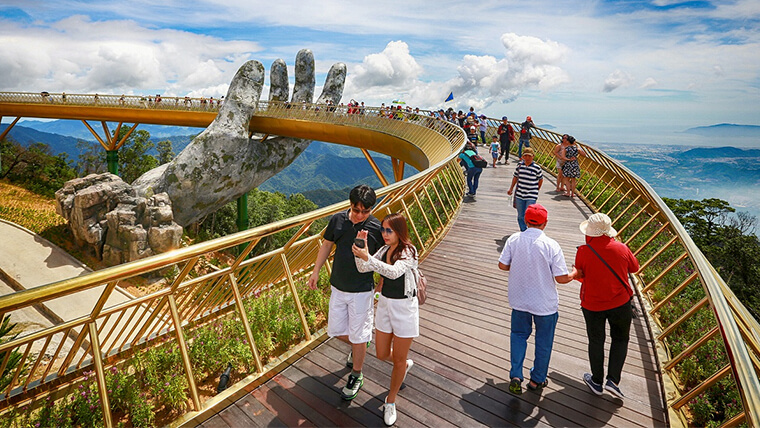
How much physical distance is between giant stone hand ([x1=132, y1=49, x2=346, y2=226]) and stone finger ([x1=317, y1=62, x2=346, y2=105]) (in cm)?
483

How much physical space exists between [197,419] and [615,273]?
3.59 meters

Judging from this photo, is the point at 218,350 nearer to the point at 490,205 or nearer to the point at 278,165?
the point at 490,205

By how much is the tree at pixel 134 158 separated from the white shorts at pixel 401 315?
41243 millimetres

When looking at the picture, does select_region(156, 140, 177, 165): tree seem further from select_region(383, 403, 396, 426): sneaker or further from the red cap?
the red cap

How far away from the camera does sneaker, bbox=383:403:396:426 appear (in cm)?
312

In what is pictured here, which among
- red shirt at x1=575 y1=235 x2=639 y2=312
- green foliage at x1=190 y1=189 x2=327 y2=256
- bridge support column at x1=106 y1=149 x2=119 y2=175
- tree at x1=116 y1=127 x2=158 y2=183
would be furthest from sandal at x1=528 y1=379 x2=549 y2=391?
tree at x1=116 y1=127 x2=158 y2=183

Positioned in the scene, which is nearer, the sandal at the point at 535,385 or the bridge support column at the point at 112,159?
the sandal at the point at 535,385

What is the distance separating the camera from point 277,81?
29.8m

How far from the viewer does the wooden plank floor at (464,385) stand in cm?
325

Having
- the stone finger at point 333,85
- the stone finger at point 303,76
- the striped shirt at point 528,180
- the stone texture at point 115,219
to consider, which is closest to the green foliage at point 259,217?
the stone texture at point 115,219

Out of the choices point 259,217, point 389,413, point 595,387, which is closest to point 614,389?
point 595,387

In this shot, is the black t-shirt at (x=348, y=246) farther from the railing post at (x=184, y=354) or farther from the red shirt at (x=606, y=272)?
the red shirt at (x=606, y=272)

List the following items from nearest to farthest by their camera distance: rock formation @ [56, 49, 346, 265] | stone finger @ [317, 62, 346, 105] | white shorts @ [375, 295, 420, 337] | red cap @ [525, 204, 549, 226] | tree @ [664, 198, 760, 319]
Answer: white shorts @ [375, 295, 420, 337], red cap @ [525, 204, 549, 226], rock formation @ [56, 49, 346, 265], tree @ [664, 198, 760, 319], stone finger @ [317, 62, 346, 105]

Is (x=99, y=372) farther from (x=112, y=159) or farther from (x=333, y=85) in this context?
(x=112, y=159)
